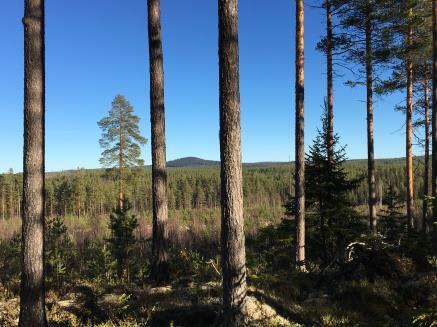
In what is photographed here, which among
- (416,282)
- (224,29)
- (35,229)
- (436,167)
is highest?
(224,29)

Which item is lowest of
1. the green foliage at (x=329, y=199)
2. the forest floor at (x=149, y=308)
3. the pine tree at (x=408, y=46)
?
the forest floor at (x=149, y=308)

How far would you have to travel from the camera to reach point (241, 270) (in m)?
5.07

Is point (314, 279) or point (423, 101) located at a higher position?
point (423, 101)

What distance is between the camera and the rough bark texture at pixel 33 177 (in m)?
5.61

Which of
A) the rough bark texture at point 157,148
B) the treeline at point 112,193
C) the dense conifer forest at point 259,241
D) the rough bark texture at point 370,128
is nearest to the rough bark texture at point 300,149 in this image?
the dense conifer forest at point 259,241

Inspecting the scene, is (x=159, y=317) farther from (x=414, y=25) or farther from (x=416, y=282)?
(x=414, y=25)

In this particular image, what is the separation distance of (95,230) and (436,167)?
3324 cm

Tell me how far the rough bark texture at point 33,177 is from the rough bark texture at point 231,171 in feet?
10.5

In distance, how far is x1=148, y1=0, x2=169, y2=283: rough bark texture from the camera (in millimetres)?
8047

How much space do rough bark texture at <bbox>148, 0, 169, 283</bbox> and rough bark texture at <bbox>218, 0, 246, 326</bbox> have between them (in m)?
3.30

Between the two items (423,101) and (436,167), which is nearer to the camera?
(436,167)

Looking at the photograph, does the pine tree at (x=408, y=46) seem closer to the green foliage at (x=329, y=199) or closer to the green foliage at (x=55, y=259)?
the green foliage at (x=329, y=199)

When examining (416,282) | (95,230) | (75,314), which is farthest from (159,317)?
(95,230)

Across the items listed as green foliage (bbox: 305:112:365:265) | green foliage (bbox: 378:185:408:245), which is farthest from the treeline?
green foliage (bbox: 305:112:365:265)
